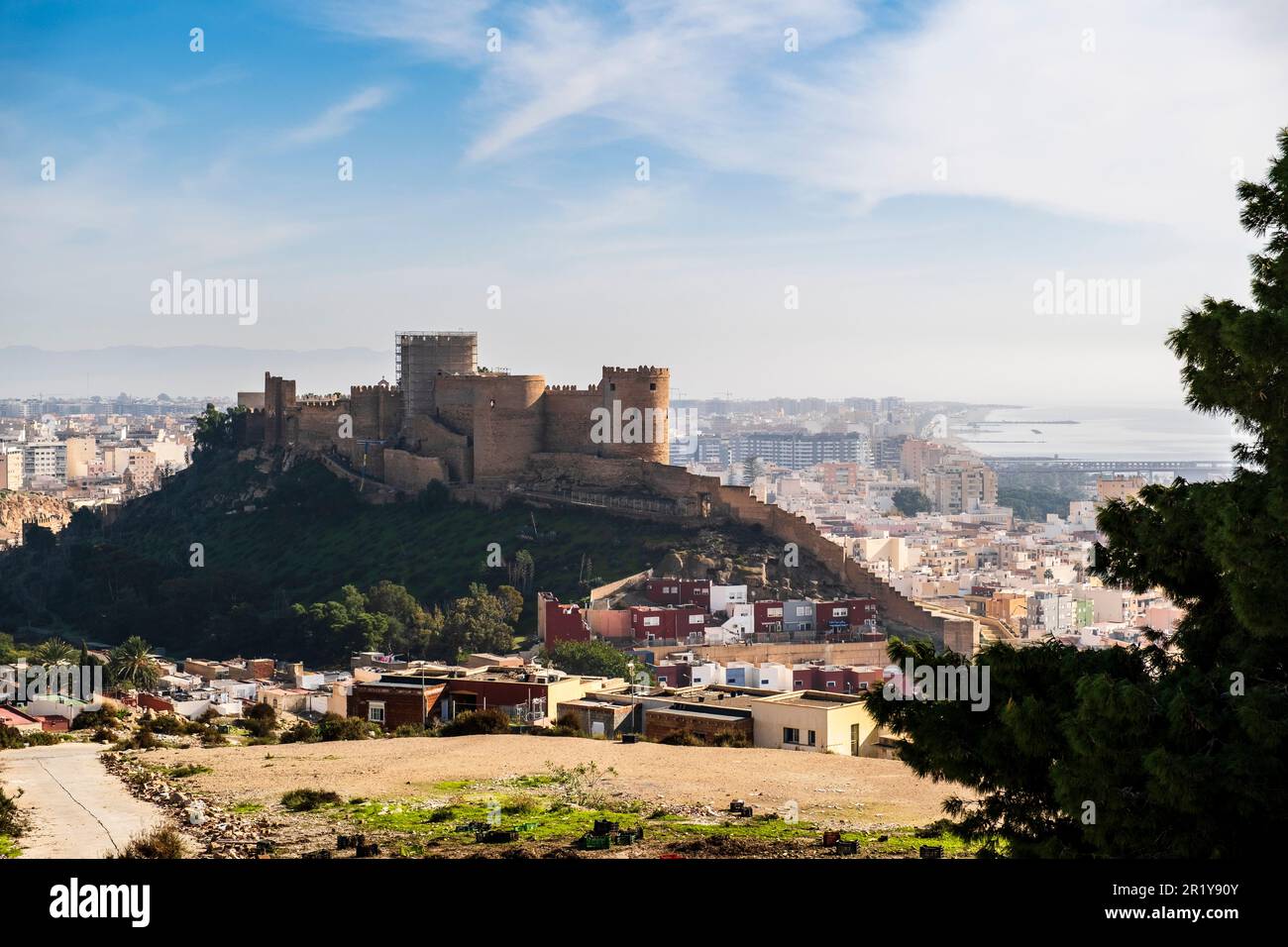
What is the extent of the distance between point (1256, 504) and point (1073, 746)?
1220 mm

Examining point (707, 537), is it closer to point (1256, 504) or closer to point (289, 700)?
point (289, 700)

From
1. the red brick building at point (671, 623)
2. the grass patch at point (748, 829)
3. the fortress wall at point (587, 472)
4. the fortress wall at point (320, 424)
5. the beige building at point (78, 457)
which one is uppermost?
the beige building at point (78, 457)

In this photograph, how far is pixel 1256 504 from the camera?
6.18 meters

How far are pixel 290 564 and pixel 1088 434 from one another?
119m

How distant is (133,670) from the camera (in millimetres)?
24500

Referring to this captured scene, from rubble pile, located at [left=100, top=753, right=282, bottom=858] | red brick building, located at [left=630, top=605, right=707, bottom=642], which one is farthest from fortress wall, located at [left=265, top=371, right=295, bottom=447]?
rubble pile, located at [left=100, top=753, right=282, bottom=858]

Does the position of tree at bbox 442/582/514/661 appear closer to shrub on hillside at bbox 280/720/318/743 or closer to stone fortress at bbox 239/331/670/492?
stone fortress at bbox 239/331/670/492

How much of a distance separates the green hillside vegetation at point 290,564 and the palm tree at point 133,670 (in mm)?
5268

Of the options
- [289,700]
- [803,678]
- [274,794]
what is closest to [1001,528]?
[803,678]

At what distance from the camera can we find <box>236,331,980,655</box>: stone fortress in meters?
32.7

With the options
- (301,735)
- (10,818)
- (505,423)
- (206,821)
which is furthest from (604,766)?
(505,423)

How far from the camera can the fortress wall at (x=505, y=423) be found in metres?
34.8

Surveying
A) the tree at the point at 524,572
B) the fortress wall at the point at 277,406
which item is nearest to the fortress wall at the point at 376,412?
the fortress wall at the point at 277,406

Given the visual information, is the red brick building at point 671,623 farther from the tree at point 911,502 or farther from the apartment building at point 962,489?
the apartment building at point 962,489
